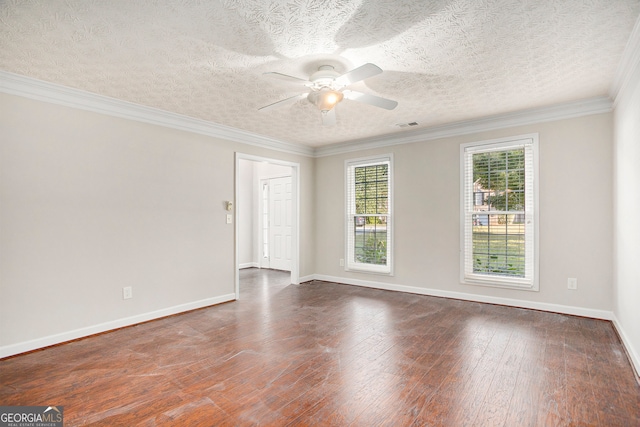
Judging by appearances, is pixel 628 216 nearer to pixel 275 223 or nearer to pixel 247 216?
pixel 275 223

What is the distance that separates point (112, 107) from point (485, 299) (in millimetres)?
5170

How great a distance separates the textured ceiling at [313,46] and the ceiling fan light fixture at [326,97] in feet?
0.68

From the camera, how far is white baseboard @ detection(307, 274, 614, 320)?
384 centimetres

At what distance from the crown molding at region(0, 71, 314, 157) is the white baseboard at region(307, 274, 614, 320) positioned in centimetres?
285

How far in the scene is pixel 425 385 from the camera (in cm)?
240

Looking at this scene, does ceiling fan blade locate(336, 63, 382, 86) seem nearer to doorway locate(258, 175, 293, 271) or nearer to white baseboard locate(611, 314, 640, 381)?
white baseboard locate(611, 314, 640, 381)

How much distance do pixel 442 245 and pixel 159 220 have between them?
386 centimetres

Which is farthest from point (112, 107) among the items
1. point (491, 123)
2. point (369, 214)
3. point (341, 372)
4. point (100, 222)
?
point (491, 123)

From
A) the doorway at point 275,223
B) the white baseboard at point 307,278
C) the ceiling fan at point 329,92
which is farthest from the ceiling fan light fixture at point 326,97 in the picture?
the doorway at point 275,223

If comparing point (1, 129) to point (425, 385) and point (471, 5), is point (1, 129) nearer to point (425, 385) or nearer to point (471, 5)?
point (471, 5)

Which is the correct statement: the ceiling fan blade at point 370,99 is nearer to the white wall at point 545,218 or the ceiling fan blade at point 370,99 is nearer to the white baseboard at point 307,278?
the white wall at point 545,218

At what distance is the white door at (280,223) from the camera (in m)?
7.22

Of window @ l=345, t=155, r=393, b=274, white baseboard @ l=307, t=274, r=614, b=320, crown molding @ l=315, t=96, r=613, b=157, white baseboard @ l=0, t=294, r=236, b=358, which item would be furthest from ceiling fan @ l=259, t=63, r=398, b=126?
white baseboard @ l=307, t=274, r=614, b=320

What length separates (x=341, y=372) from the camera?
8.57 feet
